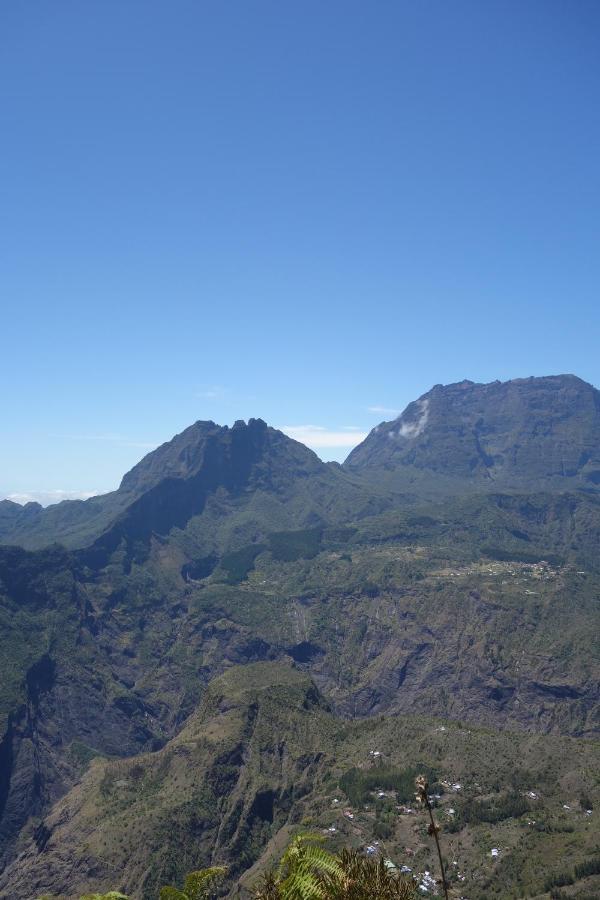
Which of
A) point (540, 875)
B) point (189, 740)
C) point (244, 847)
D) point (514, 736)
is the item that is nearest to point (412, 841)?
point (540, 875)

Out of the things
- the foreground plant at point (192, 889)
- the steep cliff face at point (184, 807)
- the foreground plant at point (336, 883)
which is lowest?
the steep cliff face at point (184, 807)

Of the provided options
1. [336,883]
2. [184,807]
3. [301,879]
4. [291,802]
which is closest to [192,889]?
[301,879]

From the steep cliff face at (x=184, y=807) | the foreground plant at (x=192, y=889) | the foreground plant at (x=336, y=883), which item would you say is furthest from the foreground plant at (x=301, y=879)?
the steep cliff face at (x=184, y=807)

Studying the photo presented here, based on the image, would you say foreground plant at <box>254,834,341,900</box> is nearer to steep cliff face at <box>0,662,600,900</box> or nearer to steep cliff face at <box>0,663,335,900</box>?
steep cliff face at <box>0,662,600,900</box>

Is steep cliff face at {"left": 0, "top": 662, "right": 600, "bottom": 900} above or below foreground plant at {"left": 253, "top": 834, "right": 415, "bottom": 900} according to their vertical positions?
below

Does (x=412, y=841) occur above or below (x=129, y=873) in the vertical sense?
above

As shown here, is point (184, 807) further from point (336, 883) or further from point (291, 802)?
point (336, 883)

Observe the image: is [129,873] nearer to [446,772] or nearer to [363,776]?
[363,776]

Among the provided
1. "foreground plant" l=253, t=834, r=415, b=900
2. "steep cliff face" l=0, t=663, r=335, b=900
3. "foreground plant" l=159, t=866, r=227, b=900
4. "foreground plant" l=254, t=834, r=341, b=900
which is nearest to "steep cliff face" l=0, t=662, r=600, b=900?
"steep cliff face" l=0, t=663, r=335, b=900

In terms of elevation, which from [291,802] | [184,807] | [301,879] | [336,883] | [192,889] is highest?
[301,879]

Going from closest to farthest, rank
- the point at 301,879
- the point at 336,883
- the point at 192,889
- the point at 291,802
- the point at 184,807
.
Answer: the point at 301,879 → the point at 336,883 → the point at 192,889 → the point at 184,807 → the point at 291,802

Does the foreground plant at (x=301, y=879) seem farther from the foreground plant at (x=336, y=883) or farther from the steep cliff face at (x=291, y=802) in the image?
the steep cliff face at (x=291, y=802)
